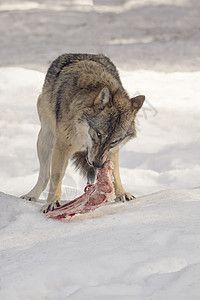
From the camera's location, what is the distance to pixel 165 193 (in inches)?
207

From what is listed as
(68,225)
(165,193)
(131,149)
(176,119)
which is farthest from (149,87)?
(68,225)

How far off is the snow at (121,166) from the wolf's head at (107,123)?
21.3 inches

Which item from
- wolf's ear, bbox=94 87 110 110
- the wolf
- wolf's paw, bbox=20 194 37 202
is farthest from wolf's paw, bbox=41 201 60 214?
wolf's ear, bbox=94 87 110 110

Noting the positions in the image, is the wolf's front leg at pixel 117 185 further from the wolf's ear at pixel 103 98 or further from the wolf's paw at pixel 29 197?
the wolf's paw at pixel 29 197

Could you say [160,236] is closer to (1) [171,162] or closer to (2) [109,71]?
(2) [109,71]

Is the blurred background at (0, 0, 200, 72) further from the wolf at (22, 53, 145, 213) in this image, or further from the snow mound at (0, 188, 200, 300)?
the snow mound at (0, 188, 200, 300)

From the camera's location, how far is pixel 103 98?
5.29 metres

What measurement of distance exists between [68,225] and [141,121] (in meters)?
4.96

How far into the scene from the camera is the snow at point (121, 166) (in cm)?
338

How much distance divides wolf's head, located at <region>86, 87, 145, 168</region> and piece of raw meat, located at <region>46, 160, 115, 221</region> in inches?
8.7

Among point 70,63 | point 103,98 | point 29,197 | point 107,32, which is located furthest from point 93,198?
point 107,32

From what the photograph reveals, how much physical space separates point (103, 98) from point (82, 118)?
0.29m

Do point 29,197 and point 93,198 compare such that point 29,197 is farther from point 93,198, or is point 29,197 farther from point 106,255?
point 106,255

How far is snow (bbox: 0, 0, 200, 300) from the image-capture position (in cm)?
338
